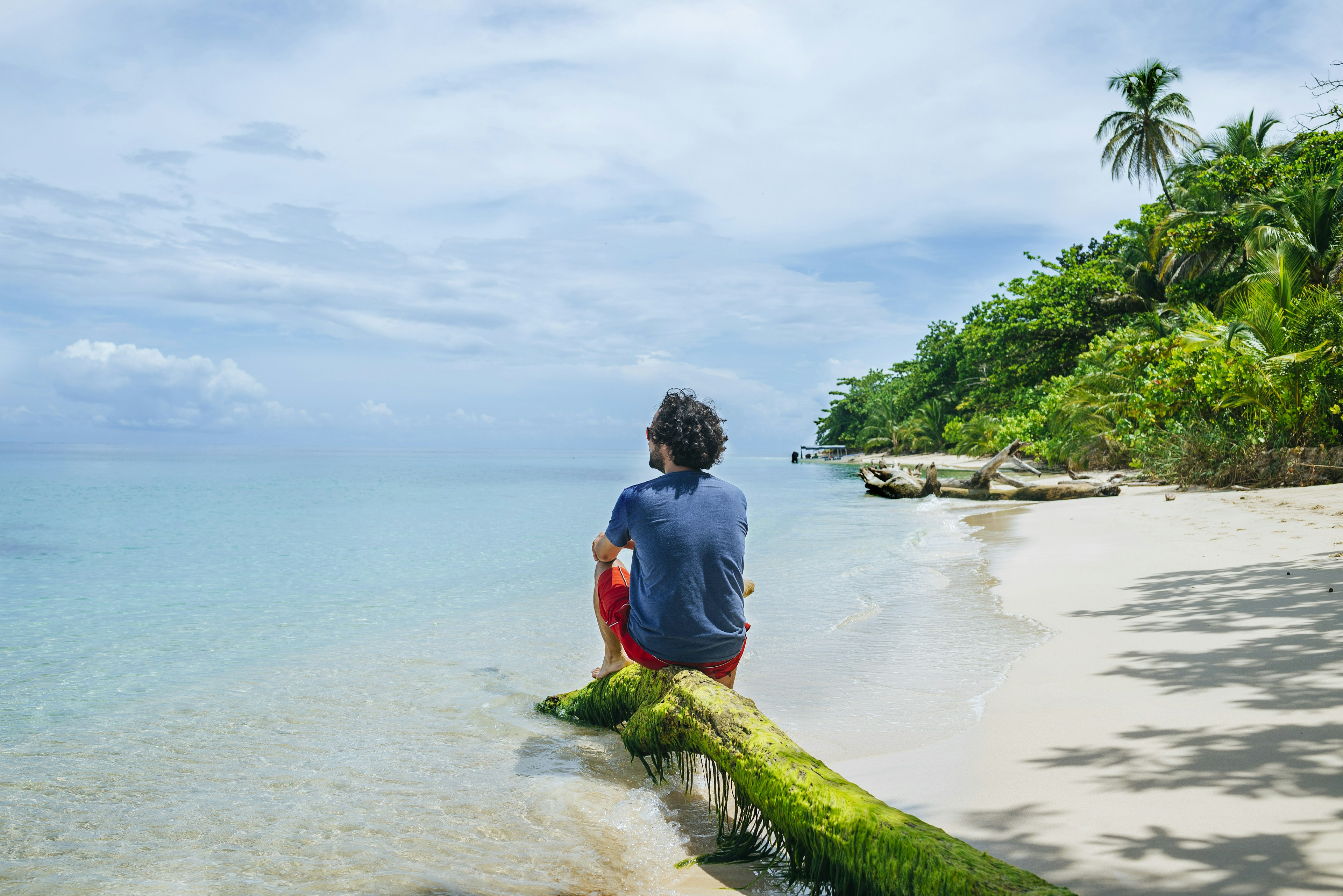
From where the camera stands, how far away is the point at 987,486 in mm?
23609

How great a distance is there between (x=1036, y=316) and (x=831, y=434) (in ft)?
181

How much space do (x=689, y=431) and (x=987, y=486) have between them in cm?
2194

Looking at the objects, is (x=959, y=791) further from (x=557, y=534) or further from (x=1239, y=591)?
(x=557, y=534)

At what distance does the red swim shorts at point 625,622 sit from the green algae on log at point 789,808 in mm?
97

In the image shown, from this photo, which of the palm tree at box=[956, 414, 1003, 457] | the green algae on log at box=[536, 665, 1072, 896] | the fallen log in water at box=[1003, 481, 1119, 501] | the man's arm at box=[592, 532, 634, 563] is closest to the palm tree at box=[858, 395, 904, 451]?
the palm tree at box=[956, 414, 1003, 457]

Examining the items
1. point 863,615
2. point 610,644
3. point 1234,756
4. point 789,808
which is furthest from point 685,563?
point 863,615

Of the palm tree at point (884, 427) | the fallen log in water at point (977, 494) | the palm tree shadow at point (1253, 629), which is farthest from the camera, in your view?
the palm tree at point (884, 427)

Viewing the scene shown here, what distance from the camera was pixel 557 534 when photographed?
63.2ft

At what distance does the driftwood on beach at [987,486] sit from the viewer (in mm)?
19797

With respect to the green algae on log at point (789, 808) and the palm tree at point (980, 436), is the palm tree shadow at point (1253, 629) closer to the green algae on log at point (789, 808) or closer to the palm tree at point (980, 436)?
the green algae on log at point (789, 808)

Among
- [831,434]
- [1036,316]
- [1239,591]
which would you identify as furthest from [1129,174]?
[831,434]

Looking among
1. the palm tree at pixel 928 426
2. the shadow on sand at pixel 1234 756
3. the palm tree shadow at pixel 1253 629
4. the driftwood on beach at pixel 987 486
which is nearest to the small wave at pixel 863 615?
the palm tree shadow at pixel 1253 629

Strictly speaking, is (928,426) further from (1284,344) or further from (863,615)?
(863,615)

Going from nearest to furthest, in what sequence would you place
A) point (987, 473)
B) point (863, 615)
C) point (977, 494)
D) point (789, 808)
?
point (789, 808), point (863, 615), point (977, 494), point (987, 473)
